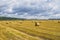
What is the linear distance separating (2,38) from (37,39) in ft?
15.4

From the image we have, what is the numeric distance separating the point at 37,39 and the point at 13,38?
3218 mm

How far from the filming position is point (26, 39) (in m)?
25.7

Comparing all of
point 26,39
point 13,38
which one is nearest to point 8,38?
point 13,38

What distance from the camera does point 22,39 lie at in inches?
1008

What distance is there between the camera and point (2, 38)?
1042 inches

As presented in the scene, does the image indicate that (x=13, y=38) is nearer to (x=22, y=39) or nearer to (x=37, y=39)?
(x=22, y=39)

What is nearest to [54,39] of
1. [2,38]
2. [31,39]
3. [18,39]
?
[31,39]

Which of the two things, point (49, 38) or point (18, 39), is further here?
point (49, 38)

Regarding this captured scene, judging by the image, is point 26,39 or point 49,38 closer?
point 26,39

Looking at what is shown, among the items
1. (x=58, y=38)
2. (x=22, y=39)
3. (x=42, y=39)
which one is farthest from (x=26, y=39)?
(x=58, y=38)

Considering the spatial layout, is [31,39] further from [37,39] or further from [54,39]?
[54,39]

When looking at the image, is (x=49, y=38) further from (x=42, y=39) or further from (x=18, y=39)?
(x=18, y=39)

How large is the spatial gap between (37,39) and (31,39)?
33.7 inches

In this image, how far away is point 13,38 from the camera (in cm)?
2650
